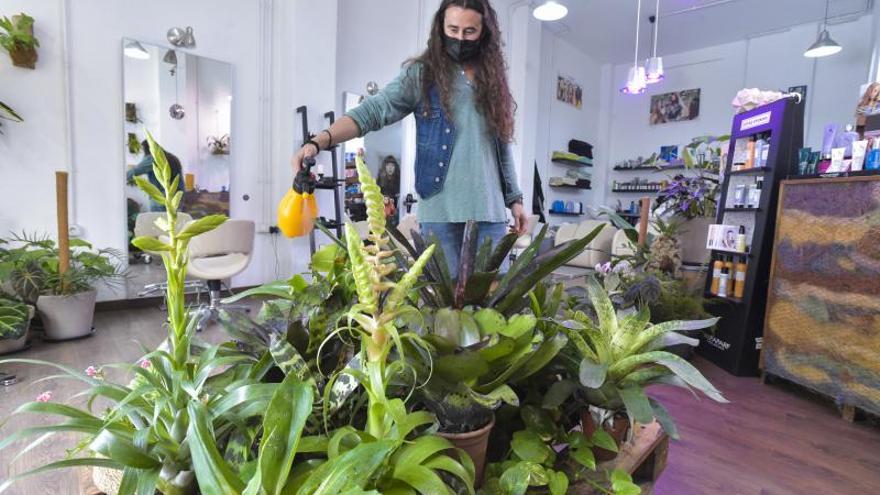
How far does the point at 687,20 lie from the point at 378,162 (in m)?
5.49

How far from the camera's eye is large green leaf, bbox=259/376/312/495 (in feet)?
1.37

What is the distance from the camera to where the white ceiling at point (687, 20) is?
20.8 feet

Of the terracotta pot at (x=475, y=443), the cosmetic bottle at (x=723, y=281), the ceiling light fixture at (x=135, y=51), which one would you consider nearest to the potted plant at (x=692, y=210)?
the cosmetic bottle at (x=723, y=281)

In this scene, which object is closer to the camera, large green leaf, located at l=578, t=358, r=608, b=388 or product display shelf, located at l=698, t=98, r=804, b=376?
large green leaf, located at l=578, t=358, r=608, b=388

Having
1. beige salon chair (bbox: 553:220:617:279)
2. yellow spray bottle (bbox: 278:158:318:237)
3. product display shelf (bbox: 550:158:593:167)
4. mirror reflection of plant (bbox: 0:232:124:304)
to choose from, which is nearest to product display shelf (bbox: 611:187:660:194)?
product display shelf (bbox: 550:158:593:167)

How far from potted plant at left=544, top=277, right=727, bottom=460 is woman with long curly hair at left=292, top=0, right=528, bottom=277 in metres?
0.75

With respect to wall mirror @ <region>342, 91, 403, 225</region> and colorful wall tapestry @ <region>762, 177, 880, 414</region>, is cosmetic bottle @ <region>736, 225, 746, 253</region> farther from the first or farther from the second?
wall mirror @ <region>342, 91, 403, 225</region>

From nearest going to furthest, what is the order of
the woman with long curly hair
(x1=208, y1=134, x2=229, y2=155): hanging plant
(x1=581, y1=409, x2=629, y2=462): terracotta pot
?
(x1=581, y1=409, x2=629, y2=462): terracotta pot
the woman with long curly hair
(x1=208, y1=134, x2=229, y2=155): hanging plant

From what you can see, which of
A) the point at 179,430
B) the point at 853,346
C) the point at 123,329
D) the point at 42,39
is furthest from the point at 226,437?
the point at 42,39

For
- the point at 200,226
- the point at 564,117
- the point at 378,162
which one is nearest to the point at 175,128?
the point at 378,162

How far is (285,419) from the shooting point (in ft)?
1.43

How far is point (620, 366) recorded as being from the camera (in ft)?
2.17

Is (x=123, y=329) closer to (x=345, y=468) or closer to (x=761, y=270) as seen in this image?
(x=345, y=468)

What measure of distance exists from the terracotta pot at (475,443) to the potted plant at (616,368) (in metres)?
0.12
